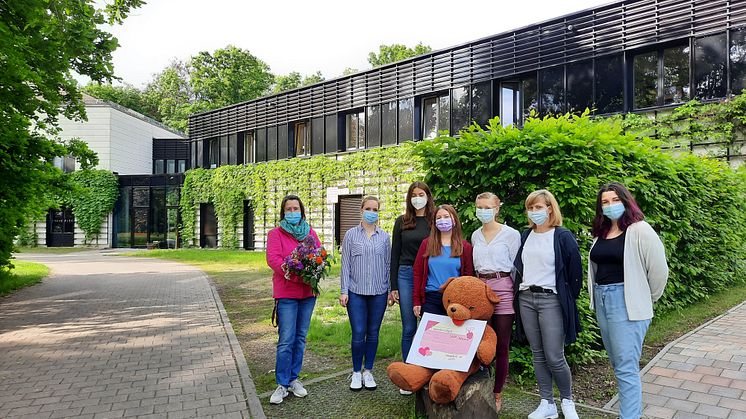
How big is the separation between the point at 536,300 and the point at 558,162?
69.1 inches

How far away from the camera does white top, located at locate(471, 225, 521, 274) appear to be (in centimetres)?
427

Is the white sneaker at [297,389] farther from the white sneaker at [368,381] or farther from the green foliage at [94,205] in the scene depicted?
the green foliage at [94,205]

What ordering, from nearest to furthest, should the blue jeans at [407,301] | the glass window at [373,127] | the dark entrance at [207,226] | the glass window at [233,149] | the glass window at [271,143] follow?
the blue jeans at [407,301]
the glass window at [373,127]
the glass window at [271,143]
the glass window at [233,149]
the dark entrance at [207,226]

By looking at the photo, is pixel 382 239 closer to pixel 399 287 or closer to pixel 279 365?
pixel 399 287

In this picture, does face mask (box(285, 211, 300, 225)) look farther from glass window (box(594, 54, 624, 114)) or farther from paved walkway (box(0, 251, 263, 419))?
glass window (box(594, 54, 624, 114))

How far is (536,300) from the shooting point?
161 inches

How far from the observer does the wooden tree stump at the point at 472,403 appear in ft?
12.6

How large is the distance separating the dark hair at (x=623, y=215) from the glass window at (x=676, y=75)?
11.4m

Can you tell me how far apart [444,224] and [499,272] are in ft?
2.10

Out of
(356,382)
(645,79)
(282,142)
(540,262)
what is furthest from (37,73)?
(282,142)

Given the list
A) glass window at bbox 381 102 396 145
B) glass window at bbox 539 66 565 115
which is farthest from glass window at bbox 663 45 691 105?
glass window at bbox 381 102 396 145

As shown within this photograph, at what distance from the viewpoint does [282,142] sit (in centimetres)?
2569

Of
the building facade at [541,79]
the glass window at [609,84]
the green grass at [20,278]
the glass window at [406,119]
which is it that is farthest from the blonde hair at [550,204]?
the glass window at [406,119]

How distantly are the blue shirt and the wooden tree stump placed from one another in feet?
2.81
